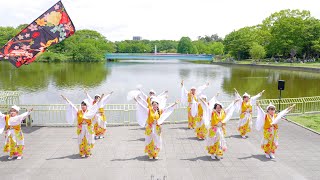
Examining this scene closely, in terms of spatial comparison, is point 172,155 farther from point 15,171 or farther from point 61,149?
point 15,171

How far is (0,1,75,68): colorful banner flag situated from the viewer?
8.66m

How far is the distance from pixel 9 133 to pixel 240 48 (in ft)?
240

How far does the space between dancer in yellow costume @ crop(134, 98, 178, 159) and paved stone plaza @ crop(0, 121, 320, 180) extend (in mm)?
360

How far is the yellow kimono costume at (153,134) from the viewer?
8184mm

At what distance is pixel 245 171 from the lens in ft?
25.0

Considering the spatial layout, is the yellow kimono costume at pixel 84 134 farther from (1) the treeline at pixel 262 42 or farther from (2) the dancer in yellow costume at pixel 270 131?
(1) the treeline at pixel 262 42

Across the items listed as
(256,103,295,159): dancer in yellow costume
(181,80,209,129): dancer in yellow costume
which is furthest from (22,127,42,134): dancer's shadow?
(256,103,295,159): dancer in yellow costume

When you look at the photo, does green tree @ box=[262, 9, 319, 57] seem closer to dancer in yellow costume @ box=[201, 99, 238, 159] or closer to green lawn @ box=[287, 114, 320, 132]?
green lawn @ box=[287, 114, 320, 132]

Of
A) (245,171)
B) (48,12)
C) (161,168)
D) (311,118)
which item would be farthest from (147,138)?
(311,118)

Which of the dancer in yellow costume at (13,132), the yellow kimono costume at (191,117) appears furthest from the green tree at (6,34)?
the dancer in yellow costume at (13,132)

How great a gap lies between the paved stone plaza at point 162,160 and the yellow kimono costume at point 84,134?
339 millimetres

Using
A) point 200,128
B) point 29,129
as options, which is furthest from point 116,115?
point 200,128

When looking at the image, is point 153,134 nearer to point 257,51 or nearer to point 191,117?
point 191,117

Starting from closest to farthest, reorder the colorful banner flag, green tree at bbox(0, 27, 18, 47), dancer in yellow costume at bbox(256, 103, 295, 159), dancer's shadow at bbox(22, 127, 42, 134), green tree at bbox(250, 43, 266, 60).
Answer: dancer in yellow costume at bbox(256, 103, 295, 159), the colorful banner flag, dancer's shadow at bbox(22, 127, 42, 134), green tree at bbox(250, 43, 266, 60), green tree at bbox(0, 27, 18, 47)
